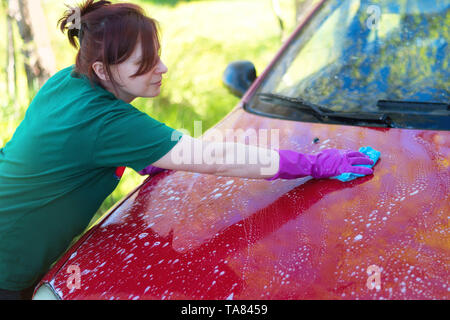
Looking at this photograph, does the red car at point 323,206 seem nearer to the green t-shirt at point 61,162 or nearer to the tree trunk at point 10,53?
the green t-shirt at point 61,162

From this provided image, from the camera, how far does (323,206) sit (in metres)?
1.61

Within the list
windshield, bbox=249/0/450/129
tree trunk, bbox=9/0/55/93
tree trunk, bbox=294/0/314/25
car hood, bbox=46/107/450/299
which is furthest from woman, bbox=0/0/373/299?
tree trunk, bbox=294/0/314/25

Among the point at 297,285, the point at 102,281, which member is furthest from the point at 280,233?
the point at 102,281

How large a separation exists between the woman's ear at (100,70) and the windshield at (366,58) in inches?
34.5

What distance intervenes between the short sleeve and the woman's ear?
14 centimetres

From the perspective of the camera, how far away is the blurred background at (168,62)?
448 centimetres

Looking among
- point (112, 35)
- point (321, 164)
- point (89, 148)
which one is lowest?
point (321, 164)

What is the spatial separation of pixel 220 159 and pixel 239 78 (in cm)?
126

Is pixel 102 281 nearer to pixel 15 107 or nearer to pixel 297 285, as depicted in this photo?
pixel 297 285

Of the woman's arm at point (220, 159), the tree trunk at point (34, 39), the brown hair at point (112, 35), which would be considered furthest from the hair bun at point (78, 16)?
the tree trunk at point (34, 39)

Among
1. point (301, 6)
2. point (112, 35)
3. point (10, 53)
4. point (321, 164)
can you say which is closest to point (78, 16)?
point (112, 35)

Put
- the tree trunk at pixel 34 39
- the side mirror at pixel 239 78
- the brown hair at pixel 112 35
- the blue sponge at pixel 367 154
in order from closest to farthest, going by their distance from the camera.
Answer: the brown hair at pixel 112 35 < the blue sponge at pixel 367 154 < the side mirror at pixel 239 78 < the tree trunk at pixel 34 39

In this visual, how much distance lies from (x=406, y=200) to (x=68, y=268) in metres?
1.13

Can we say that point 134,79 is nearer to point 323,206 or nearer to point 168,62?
point 323,206
